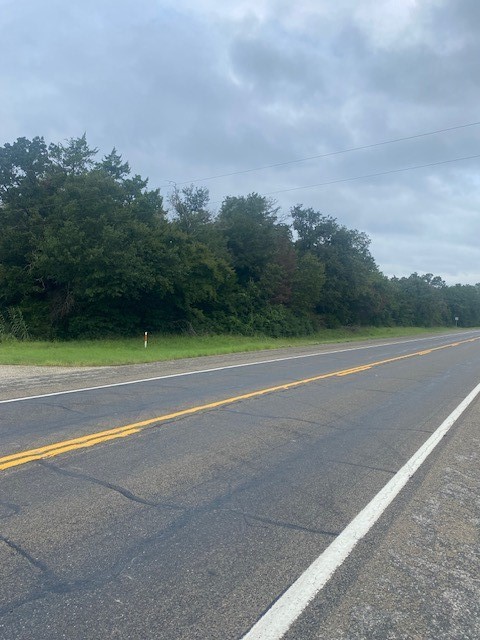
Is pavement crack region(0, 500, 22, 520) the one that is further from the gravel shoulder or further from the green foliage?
the green foliage

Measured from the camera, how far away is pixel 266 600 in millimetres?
3604

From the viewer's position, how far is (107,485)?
5707 millimetres

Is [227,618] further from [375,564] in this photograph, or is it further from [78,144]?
[78,144]

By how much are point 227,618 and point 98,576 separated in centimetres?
103

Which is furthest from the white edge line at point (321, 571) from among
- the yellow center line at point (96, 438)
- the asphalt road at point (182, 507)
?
the yellow center line at point (96, 438)

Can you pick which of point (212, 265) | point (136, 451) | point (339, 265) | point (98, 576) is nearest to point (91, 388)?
point (136, 451)

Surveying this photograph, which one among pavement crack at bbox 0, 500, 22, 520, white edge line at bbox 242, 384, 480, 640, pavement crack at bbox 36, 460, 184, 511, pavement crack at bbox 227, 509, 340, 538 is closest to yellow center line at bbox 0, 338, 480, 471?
pavement crack at bbox 36, 460, 184, 511

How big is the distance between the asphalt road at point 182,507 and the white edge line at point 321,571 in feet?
0.25

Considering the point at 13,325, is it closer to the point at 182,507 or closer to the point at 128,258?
the point at 128,258

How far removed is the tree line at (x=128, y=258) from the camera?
29594 millimetres

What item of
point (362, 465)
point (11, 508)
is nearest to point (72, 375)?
point (362, 465)

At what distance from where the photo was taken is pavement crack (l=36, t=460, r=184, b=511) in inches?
206

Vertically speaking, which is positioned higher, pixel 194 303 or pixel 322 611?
pixel 194 303

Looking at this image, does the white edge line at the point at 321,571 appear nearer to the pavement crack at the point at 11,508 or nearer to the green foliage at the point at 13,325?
the pavement crack at the point at 11,508
